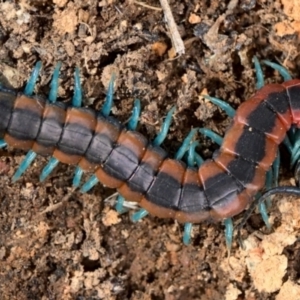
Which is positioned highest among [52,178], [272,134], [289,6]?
[289,6]

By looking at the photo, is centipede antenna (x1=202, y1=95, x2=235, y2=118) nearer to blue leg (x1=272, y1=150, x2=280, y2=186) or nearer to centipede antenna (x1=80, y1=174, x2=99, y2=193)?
blue leg (x1=272, y1=150, x2=280, y2=186)

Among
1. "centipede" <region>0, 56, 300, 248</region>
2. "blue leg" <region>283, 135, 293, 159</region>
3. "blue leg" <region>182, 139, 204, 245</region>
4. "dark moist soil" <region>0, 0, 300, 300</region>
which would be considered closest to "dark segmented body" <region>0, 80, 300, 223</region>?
"centipede" <region>0, 56, 300, 248</region>

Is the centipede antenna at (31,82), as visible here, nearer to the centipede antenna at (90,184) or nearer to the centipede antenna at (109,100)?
the centipede antenna at (109,100)

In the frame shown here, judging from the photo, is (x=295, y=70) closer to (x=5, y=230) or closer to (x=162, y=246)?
(x=162, y=246)

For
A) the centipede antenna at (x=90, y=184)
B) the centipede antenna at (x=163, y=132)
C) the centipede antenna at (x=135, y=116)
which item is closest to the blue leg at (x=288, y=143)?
the centipede antenna at (x=163, y=132)

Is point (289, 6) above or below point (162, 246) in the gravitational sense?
above

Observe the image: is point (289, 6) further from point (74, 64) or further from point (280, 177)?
point (74, 64)

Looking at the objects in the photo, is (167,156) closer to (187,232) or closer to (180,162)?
(180,162)

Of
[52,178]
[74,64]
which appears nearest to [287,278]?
[52,178]

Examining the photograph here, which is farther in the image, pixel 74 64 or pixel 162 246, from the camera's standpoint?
pixel 162 246
